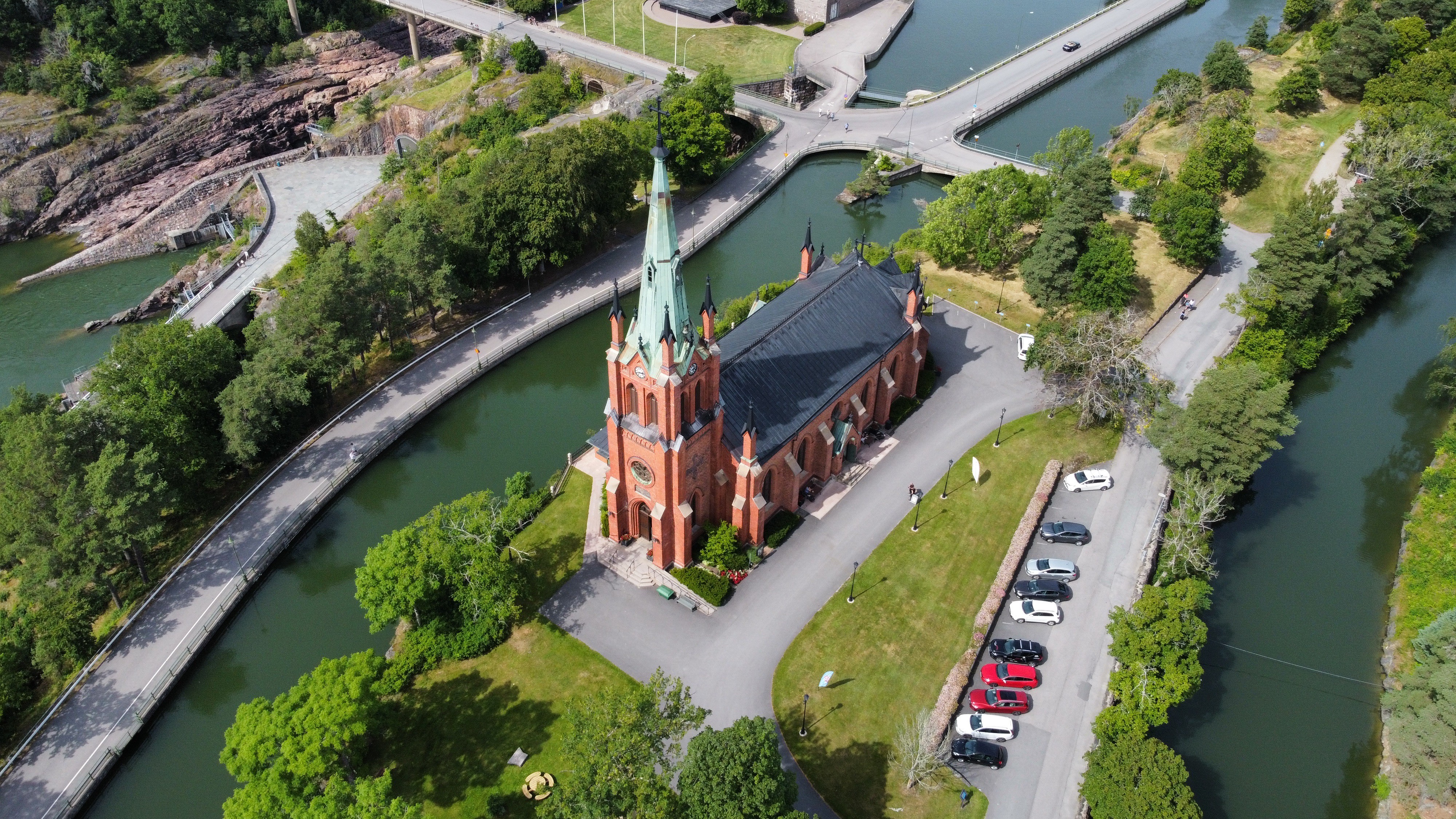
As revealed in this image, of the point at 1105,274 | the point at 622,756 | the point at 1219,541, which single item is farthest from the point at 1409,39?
the point at 622,756

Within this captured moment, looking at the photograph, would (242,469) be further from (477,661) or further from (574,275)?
(574,275)

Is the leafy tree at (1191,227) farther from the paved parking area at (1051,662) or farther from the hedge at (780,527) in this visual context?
the hedge at (780,527)

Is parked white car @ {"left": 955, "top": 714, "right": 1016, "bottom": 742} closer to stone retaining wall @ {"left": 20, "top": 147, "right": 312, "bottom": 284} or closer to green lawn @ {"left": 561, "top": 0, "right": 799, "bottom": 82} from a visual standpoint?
green lawn @ {"left": 561, "top": 0, "right": 799, "bottom": 82}

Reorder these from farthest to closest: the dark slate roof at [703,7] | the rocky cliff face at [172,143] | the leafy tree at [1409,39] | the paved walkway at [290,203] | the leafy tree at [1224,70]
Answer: the dark slate roof at [703,7] < the rocky cliff face at [172,143] < the leafy tree at [1409,39] < the leafy tree at [1224,70] < the paved walkway at [290,203]

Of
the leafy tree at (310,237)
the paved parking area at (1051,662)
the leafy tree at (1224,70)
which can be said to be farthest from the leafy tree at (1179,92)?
the leafy tree at (310,237)

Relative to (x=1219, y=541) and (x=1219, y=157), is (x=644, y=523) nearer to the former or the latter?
(x=1219, y=541)

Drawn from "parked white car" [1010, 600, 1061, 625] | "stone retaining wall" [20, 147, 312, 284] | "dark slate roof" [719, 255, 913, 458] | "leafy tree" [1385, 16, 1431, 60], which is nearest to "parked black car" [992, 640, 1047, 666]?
"parked white car" [1010, 600, 1061, 625]

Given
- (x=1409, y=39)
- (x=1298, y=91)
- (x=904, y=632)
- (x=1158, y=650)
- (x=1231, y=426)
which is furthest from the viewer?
(x=1409, y=39)
